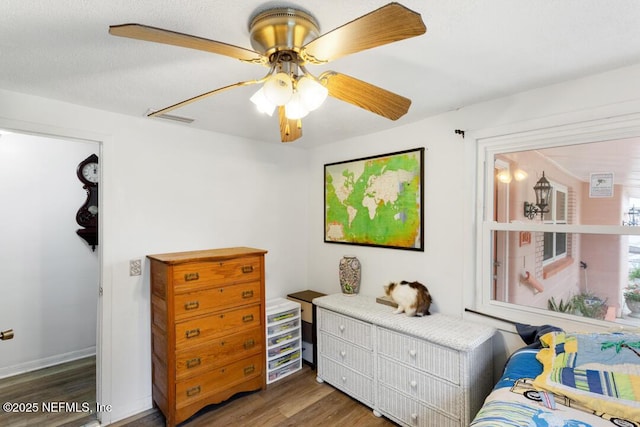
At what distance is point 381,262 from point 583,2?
215 centimetres

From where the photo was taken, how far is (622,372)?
4.29 feet

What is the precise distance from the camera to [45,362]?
300 centimetres

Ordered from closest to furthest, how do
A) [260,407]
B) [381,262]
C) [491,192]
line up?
[491,192] < [260,407] < [381,262]

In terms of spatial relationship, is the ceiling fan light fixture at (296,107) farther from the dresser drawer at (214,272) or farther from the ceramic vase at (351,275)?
the ceramic vase at (351,275)

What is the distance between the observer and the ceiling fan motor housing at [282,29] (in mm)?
1146

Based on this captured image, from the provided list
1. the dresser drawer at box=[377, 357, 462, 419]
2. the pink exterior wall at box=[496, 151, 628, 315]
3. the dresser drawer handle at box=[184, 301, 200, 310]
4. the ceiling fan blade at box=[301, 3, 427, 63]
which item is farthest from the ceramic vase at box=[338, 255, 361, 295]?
the ceiling fan blade at box=[301, 3, 427, 63]

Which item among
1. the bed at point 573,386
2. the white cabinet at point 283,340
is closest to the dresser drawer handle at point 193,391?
the white cabinet at point 283,340

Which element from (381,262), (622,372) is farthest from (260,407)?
(622,372)

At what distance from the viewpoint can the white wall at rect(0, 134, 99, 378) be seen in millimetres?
2842

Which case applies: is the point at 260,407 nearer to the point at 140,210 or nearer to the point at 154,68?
the point at 140,210

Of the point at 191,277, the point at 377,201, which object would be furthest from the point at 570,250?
the point at 191,277

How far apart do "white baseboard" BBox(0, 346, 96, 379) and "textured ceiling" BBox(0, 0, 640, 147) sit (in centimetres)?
251

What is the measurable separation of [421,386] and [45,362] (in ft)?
11.3

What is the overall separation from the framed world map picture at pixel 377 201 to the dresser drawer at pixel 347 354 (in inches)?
35.5
